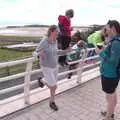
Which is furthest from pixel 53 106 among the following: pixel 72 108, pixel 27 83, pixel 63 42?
pixel 63 42

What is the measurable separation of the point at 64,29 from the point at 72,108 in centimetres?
178

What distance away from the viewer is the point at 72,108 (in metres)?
5.80

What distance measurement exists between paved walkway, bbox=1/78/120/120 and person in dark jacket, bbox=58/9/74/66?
35.6 inches

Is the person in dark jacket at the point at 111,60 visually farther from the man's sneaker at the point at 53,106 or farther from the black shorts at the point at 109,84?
the man's sneaker at the point at 53,106

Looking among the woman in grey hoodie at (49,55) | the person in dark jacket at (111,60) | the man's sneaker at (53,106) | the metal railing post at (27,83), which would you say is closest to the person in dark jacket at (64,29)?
the woman in grey hoodie at (49,55)

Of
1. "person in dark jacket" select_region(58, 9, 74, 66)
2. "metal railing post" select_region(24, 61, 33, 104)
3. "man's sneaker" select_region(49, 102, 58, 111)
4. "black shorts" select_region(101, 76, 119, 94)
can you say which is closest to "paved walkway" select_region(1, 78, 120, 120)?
"man's sneaker" select_region(49, 102, 58, 111)

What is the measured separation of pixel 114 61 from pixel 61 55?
2.27m

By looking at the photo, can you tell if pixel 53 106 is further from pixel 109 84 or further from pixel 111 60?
pixel 111 60

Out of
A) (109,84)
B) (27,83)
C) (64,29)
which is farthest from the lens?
(64,29)

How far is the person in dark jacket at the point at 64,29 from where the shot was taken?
21.5 feet

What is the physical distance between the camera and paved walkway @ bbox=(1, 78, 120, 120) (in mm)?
5281

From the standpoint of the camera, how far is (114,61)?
14.6 ft

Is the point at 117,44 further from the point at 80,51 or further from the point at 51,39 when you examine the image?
the point at 80,51

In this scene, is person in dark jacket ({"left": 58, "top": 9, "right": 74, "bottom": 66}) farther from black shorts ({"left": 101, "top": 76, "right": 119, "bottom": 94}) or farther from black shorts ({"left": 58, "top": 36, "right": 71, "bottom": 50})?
black shorts ({"left": 101, "top": 76, "right": 119, "bottom": 94})
